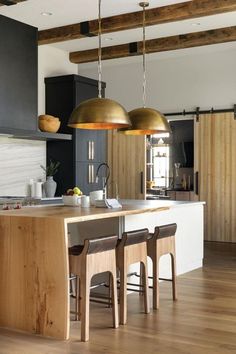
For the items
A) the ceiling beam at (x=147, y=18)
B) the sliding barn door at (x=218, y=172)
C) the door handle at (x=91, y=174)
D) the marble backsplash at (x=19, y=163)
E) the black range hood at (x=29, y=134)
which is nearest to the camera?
the ceiling beam at (x=147, y=18)

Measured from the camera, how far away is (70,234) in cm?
527

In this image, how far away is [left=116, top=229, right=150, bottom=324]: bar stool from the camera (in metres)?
4.21

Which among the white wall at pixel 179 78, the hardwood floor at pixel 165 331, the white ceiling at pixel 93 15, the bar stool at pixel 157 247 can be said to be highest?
the white ceiling at pixel 93 15

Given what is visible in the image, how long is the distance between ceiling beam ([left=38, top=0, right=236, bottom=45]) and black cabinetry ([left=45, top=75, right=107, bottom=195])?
32.8 inches

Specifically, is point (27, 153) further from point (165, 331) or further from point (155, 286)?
point (165, 331)

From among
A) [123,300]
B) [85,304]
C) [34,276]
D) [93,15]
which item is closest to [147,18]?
[93,15]

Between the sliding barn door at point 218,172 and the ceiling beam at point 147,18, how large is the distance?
9.22ft

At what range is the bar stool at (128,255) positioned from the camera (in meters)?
4.21

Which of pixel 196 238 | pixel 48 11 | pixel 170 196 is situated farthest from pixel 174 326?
pixel 170 196

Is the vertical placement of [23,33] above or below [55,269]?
above

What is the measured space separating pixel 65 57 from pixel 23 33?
2134 millimetres

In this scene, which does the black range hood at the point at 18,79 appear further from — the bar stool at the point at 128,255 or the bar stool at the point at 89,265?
the bar stool at the point at 89,265

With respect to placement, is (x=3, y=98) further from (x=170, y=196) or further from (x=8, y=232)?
(x=170, y=196)

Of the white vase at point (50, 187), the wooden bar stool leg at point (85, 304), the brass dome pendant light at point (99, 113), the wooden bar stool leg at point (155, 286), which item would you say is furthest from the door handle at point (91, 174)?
the wooden bar stool leg at point (85, 304)
